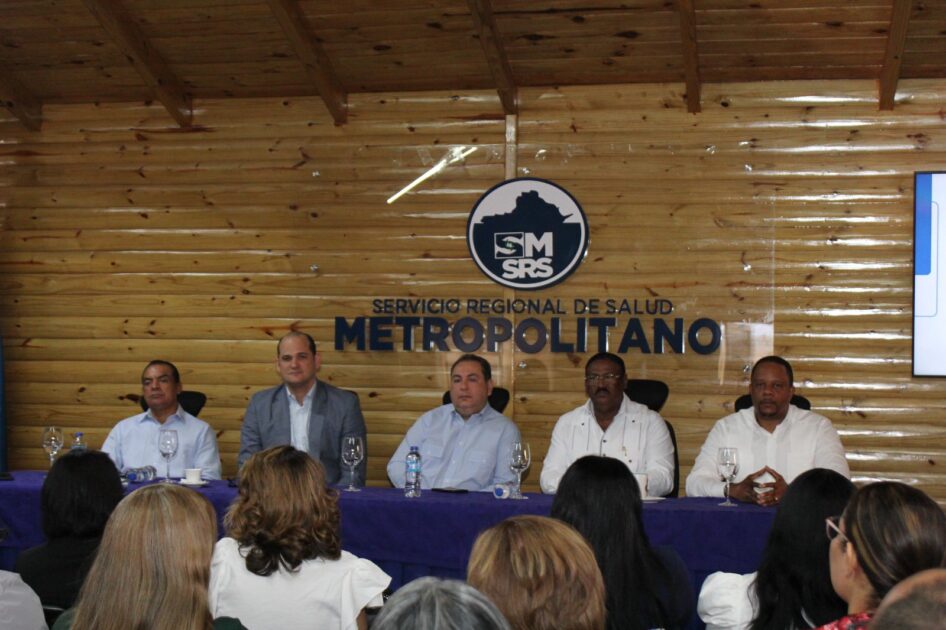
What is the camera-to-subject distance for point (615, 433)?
596 centimetres

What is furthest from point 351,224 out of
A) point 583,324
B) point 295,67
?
point 583,324

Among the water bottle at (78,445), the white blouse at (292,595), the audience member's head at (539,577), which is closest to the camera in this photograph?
the audience member's head at (539,577)

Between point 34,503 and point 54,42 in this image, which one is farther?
point 54,42

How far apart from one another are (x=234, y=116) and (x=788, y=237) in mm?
3881

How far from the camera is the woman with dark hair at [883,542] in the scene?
220cm

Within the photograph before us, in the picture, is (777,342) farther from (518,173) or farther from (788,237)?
(518,173)

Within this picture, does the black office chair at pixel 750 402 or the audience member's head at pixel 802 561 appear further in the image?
the black office chair at pixel 750 402

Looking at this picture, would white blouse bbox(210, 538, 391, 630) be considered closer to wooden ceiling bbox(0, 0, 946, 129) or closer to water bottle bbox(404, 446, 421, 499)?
water bottle bbox(404, 446, 421, 499)

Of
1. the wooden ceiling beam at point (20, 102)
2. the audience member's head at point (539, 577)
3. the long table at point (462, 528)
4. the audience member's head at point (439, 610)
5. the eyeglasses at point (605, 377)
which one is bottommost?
the long table at point (462, 528)

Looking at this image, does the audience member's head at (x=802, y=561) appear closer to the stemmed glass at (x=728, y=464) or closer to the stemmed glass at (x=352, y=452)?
the stemmed glass at (x=728, y=464)

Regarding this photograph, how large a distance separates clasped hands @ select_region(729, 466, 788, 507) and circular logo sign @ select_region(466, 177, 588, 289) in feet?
9.53

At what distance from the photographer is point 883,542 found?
2230mm

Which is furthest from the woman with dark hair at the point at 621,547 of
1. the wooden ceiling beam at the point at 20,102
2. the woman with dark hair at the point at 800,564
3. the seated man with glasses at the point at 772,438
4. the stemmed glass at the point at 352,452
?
the wooden ceiling beam at the point at 20,102

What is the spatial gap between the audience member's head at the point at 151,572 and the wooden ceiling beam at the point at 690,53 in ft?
16.1
